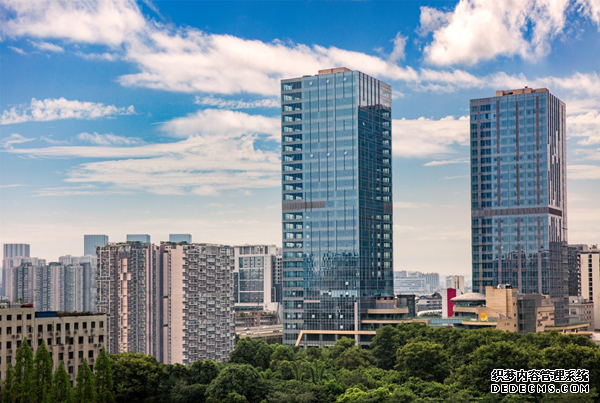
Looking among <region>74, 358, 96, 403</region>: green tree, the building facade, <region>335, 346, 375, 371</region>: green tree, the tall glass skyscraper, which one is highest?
the tall glass skyscraper

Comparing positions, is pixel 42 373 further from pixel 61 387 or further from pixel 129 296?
pixel 129 296

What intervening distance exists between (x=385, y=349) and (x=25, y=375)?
218ft

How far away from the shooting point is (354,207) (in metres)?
162

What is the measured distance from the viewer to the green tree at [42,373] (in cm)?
8581

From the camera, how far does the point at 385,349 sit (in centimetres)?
13475

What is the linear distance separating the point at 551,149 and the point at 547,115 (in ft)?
28.3

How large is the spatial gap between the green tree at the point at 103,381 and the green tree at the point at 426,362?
134 ft

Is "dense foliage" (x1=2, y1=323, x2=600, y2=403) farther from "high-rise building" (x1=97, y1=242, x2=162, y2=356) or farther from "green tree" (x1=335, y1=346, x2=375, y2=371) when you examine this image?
"high-rise building" (x1=97, y1=242, x2=162, y2=356)

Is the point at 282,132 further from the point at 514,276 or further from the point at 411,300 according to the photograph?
the point at 514,276

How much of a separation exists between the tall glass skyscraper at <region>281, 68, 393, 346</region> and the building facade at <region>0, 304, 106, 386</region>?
65492 mm

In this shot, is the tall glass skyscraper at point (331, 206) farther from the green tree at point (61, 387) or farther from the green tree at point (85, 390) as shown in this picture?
the green tree at point (61, 387)

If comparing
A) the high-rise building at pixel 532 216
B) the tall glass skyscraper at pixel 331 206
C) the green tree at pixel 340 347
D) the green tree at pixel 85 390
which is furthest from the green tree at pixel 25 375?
the high-rise building at pixel 532 216

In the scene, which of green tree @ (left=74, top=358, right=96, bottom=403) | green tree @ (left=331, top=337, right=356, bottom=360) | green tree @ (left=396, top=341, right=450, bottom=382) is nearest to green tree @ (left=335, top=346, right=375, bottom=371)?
green tree @ (left=331, top=337, right=356, bottom=360)

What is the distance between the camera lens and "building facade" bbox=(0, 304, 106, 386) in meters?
92.6
